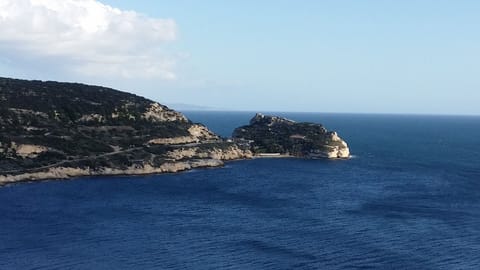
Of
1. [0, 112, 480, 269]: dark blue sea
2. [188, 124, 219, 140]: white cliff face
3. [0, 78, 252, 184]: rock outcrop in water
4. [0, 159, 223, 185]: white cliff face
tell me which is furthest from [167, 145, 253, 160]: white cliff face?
[0, 112, 480, 269]: dark blue sea

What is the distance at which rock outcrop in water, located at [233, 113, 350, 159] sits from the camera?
590ft

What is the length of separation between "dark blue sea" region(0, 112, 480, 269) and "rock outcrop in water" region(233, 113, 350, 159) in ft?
131

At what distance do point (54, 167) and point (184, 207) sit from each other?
1606 inches

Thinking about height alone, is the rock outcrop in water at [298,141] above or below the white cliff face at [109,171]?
above

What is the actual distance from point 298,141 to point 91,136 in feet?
224

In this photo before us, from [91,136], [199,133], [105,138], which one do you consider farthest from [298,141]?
[91,136]

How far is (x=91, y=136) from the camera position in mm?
145625

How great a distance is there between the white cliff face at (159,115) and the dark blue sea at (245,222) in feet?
120

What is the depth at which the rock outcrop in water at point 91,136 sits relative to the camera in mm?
126812

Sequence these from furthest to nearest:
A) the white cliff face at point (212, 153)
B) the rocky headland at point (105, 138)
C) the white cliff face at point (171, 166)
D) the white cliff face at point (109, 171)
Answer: the white cliff face at point (212, 153), the rocky headland at point (105, 138), the white cliff face at point (171, 166), the white cliff face at point (109, 171)

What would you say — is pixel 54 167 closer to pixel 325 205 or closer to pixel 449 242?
pixel 325 205

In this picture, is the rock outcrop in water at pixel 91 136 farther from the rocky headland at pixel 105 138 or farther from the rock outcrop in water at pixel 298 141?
the rock outcrop in water at pixel 298 141

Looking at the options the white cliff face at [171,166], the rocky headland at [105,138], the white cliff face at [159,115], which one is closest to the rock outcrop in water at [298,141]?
the rocky headland at [105,138]

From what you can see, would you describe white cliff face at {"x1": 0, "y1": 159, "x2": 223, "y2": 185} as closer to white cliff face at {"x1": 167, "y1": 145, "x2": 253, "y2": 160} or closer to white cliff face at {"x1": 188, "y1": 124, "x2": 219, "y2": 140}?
Answer: white cliff face at {"x1": 167, "y1": 145, "x2": 253, "y2": 160}
